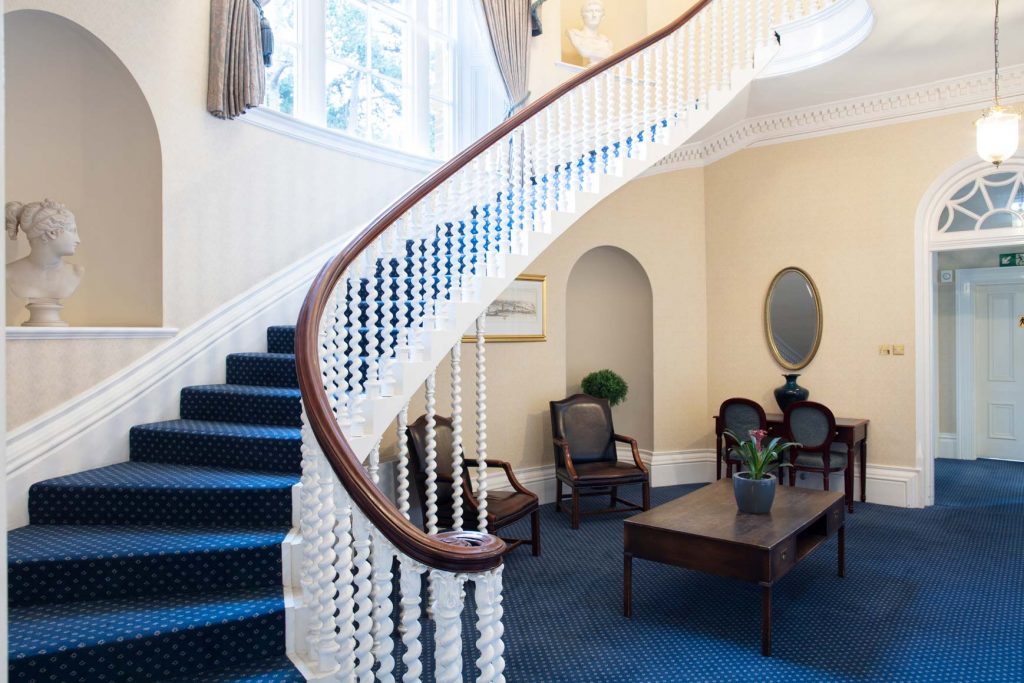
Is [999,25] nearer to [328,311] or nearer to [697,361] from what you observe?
[697,361]

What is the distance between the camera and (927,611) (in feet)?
12.8

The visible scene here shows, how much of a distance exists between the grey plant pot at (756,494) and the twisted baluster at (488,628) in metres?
2.49

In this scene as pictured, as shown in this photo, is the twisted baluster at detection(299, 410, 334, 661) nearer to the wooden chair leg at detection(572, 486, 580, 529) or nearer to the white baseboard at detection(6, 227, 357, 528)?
the white baseboard at detection(6, 227, 357, 528)

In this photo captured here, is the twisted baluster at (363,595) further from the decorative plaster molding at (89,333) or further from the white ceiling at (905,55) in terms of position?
→ the white ceiling at (905,55)

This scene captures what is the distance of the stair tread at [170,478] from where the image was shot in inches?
118

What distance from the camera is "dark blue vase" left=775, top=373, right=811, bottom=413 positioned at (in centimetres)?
653

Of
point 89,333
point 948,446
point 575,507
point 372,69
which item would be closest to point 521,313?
point 575,507

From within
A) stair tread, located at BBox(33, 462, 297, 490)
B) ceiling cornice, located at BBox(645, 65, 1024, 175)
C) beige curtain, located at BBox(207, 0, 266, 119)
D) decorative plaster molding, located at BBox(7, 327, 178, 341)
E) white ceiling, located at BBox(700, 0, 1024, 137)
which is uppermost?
white ceiling, located at BBox(700, 0, 1024, 137)

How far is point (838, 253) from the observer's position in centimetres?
652

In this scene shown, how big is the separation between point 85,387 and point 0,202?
8.09 ft

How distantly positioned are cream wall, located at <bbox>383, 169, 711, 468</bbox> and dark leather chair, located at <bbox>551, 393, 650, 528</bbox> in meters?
0.32

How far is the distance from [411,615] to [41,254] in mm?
2735

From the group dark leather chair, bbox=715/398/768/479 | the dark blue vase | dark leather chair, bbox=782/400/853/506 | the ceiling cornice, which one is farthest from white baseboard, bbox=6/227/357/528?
the dark blue vase

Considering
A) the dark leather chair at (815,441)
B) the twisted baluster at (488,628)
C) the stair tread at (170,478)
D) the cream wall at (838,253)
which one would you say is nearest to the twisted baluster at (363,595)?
the twisted baluster at (488,628)
